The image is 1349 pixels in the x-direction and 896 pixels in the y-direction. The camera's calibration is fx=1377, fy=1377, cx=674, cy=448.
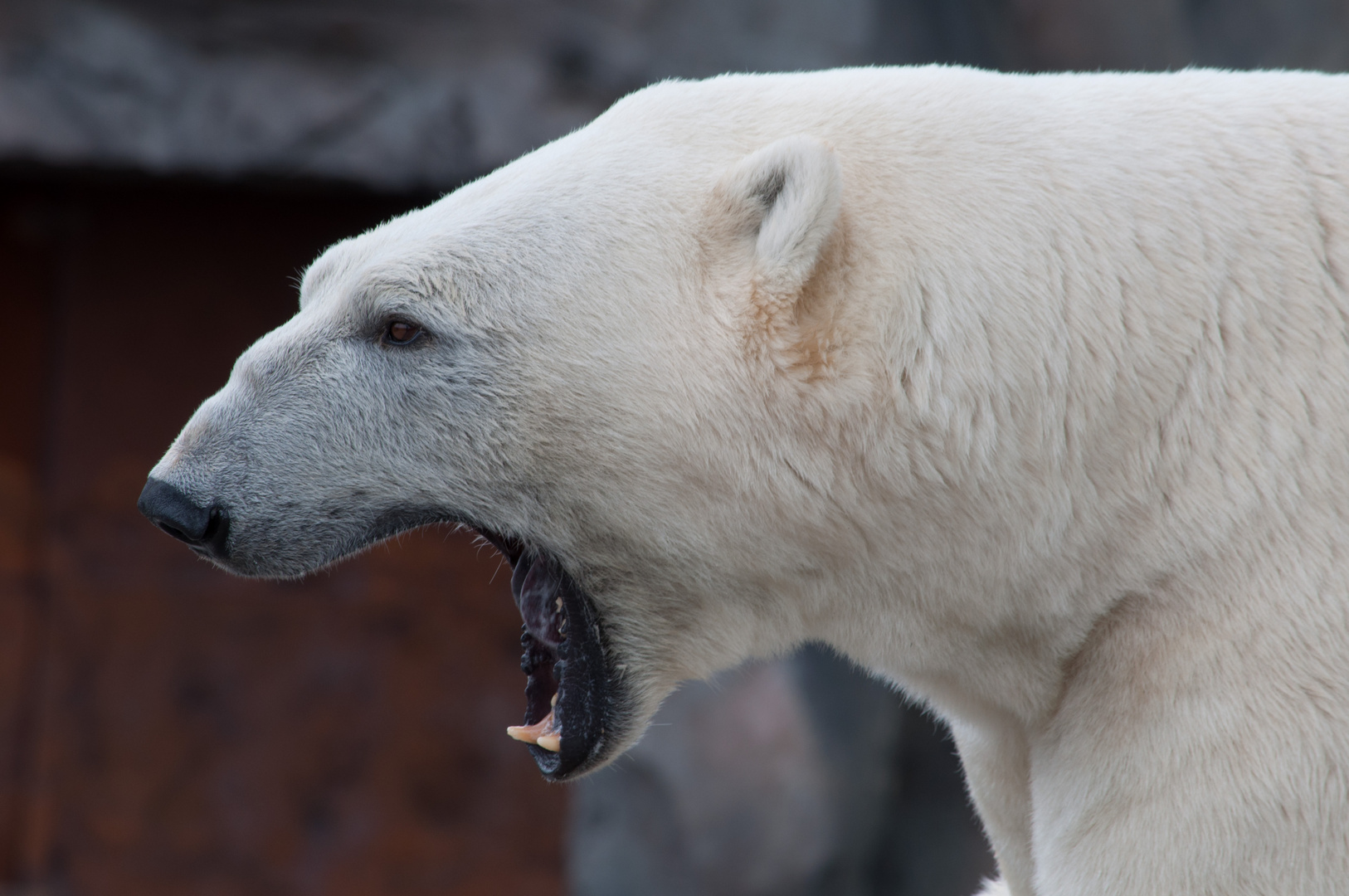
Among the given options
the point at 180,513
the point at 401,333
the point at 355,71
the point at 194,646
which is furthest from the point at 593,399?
the point at 194,646

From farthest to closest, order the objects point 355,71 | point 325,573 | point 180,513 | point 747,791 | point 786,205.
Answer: point 325,573, point 747,791, point 355,71, point 180,513, point 786,205

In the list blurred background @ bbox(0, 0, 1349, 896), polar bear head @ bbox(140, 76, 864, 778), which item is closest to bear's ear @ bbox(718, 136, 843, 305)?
polar bear head @ bbox(140, 76, 864, 778)

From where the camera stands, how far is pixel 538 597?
178 centimetres

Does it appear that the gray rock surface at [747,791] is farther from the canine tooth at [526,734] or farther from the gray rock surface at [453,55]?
the canine tooth at [526,734]

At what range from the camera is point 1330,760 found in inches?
52.7

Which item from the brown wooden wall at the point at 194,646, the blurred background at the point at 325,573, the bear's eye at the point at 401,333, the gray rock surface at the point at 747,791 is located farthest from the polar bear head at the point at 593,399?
the brown wooden wall at the point at 194,646

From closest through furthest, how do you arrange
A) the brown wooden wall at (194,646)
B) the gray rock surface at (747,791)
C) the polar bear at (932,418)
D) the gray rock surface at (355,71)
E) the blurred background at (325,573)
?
the polar bear at (932,418) < the gray rock surface at (355,71) < the blurred background at (325,573) < the gray rock surface at (747,791) < the brown wooden wall at (194,646)

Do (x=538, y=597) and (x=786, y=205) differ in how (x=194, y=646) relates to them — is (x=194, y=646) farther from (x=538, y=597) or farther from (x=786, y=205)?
(x=786, y=205)

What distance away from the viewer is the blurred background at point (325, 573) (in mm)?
4414

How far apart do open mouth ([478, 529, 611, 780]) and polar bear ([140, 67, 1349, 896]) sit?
0.01m

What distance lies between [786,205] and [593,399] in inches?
12.3

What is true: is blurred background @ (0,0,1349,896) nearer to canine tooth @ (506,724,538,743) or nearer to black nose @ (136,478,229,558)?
canine tooth @ (506,724,538,743)

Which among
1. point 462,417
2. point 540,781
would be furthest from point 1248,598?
point 540,781

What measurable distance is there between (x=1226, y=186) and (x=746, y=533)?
2.14 feet
